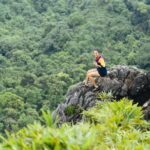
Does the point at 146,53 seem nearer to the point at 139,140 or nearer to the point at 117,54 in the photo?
the point at 117,54

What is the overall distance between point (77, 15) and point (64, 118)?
3741 cm

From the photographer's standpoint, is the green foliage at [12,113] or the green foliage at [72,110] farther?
the green foliage at [12,113]

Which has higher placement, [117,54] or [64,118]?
[64,118]

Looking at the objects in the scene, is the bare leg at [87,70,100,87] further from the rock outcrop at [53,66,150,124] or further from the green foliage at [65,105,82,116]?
the green foliage at [65,105,82,116]

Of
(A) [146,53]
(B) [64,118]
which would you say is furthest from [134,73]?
(A) [146,53]

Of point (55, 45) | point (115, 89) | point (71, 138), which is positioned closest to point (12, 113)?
point (115, 89)

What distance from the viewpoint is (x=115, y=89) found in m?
16.3

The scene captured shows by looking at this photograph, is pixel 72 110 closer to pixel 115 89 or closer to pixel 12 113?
pixel 115 89

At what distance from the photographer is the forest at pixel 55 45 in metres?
35.4

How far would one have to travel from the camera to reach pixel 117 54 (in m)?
44.2

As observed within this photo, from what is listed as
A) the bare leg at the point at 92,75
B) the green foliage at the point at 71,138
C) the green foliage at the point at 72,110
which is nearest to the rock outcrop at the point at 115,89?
the green foliage at the point at 72,110

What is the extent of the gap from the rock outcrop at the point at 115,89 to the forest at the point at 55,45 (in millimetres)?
11881

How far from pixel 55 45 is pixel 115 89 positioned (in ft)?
102

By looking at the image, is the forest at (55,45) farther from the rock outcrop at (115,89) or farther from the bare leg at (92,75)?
the bare leg at (92,75)
